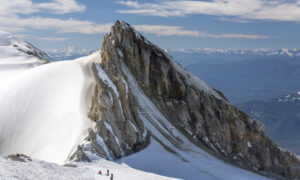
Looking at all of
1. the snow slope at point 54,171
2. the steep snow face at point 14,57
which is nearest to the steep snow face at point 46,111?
the snow slope at point 54,171

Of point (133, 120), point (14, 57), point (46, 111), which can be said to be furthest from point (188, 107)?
point (14, 57)

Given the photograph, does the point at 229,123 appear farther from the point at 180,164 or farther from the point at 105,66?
the point at 105,66

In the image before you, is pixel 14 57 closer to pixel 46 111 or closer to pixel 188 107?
pixel 46 111

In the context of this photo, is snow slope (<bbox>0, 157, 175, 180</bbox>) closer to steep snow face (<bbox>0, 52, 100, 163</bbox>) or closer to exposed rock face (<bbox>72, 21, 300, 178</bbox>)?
steep snow face (<bbox>0, 52, 100, 163</bbox>)

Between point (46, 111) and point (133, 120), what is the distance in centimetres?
1404

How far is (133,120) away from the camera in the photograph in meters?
46.6

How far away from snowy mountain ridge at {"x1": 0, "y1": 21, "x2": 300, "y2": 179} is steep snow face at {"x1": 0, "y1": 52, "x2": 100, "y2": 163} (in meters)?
0.18

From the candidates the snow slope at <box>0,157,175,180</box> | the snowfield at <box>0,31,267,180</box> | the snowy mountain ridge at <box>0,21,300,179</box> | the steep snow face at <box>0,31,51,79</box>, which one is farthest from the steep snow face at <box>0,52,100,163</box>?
the steep snow face at <box>0,31,51,79</box>

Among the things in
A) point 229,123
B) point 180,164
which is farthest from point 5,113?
point 229,123

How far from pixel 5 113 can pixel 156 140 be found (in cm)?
Result: 2544

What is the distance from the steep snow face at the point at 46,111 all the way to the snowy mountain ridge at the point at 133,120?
0.59ft

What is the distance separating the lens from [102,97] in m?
42.5

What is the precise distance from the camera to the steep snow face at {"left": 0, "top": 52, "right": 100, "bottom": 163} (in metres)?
39.7

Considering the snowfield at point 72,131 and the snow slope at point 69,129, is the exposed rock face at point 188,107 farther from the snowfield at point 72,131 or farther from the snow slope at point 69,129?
the snow slope at point 69,129
